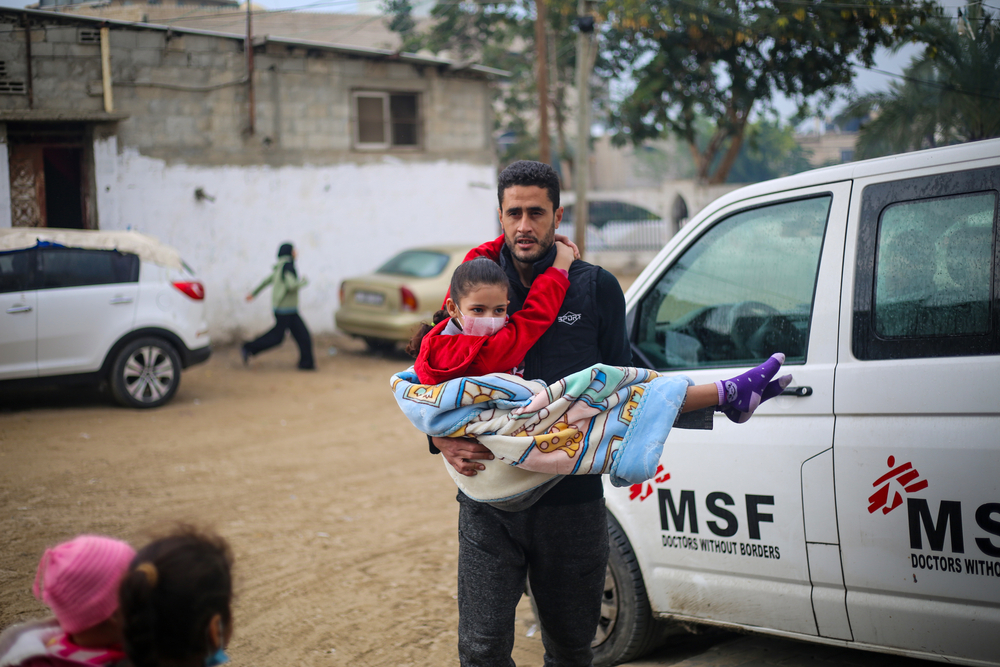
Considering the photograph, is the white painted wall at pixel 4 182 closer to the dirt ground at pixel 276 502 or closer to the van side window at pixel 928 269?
the dirt ground at pixel 276 502

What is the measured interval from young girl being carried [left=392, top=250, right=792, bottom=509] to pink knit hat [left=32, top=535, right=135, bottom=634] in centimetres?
88

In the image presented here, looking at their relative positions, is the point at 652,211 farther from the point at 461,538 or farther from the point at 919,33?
the point at 461,538

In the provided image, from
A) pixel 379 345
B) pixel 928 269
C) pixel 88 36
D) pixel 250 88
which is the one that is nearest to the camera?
pixel 928 269

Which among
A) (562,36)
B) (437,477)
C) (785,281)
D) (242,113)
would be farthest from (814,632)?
(562,36)

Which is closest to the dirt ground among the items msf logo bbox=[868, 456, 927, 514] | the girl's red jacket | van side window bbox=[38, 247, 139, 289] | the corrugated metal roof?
the girl's red jacket

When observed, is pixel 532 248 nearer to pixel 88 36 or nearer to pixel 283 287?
pixel 283 287

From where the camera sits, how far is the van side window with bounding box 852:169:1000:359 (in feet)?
8.43

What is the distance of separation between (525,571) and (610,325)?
79 centimetres

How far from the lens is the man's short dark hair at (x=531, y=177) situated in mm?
2404

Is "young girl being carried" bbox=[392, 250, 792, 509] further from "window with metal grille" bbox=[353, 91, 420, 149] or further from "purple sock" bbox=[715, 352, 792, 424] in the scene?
"window with metal grille" bbox=[353, 91, 420, 149]

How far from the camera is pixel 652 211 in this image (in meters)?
25.8

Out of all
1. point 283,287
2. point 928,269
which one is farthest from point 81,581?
point 283,287

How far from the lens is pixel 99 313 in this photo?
8.43 metres

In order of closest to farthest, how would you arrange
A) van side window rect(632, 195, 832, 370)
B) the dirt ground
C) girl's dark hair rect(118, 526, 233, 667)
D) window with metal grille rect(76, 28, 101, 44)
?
1. girl's dark hair rect(118, 526, 233, 667)
2. van side window rect(632, 195, 832, 370)
3. the dirt ground
4. window with metal grille rect(76, 28, 101, 44)
